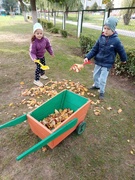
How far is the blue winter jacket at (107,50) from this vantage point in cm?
261

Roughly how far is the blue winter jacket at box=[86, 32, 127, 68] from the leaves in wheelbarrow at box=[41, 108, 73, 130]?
121 cm

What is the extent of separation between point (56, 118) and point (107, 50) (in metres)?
1.57

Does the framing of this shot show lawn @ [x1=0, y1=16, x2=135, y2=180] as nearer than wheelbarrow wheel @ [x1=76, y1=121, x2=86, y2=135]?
Yes

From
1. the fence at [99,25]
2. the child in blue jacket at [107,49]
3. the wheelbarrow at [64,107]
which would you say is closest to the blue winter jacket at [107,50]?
the child in blue jacket at [107,49]

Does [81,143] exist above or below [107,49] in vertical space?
below

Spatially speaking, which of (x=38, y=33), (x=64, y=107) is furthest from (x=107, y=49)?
(x=38, y=33)

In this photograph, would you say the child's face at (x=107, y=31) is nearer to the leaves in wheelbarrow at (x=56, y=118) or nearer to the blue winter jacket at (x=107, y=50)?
the blue winter jacket at (x=107, y=50)

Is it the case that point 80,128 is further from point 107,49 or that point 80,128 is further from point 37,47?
point 37,47

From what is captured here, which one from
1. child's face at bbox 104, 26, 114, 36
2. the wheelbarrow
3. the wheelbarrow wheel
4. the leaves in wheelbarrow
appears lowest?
the wheelbarrow wheel

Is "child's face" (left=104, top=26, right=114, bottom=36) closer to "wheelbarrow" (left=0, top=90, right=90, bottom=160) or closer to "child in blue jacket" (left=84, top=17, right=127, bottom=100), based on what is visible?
"child in blue jacket" (left=84, top=17, right=127, bottom=100)

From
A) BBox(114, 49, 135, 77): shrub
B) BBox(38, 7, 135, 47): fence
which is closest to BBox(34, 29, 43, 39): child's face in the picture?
BBox(114, 49, 135, 77): shrub

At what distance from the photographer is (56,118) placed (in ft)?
7.11

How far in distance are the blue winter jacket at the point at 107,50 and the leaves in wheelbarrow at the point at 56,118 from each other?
47.8 inches

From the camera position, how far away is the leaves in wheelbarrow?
2.08 meters
